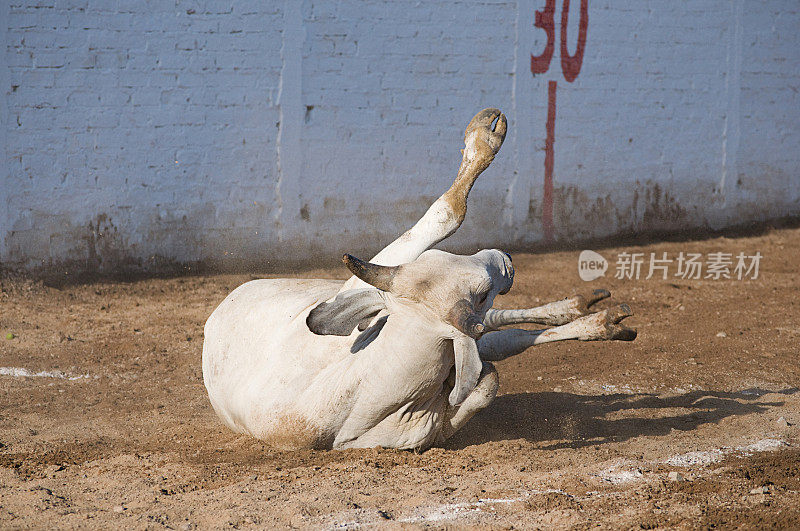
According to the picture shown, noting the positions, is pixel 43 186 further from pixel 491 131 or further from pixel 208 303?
pixel 491 131

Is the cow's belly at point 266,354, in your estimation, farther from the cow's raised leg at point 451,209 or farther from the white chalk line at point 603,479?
the white chalk line at point 603,479

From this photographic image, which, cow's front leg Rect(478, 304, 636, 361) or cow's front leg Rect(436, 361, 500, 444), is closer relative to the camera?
cow's front leg Rect(478, 304, 636, 361)

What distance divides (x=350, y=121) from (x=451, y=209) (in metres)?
4.46

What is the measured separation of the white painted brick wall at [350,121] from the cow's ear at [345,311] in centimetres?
449

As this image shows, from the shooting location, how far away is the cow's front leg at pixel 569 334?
331 cm

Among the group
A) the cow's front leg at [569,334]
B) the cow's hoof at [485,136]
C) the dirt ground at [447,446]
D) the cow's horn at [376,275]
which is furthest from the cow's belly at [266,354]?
the cow's hoof at [485,136]

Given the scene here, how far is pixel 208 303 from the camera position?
669 centimetres

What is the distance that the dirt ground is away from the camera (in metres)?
3.14

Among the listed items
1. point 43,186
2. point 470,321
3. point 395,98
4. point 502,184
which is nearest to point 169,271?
point 43,186

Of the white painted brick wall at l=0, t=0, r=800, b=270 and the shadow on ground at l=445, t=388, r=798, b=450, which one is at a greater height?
the white painted brick wall at l=0, t=0, r=800, b=270

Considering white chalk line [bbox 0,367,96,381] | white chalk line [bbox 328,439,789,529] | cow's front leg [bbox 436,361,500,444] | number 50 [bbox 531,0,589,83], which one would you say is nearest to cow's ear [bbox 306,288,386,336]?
cow's front leg [bbox 436,361,500,444]

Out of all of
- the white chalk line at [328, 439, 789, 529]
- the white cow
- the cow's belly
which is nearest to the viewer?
the white chalk line at [328, 439, 789, 529]

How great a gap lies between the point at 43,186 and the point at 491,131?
4.49m

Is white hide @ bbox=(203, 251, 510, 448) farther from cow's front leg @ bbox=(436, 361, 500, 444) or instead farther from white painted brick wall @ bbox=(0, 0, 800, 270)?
white painted brick wall @ bbox=(0, 0, 800, 270)
